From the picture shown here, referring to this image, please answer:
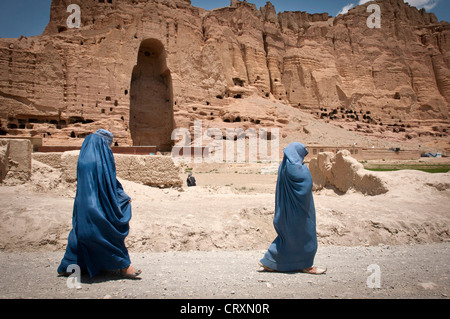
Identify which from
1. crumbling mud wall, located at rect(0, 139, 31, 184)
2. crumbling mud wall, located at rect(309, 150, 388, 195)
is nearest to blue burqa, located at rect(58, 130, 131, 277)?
crumbling mud wall, located at rect(0, 139, 31, 184)

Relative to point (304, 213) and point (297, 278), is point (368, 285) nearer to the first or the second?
point (297, 278)

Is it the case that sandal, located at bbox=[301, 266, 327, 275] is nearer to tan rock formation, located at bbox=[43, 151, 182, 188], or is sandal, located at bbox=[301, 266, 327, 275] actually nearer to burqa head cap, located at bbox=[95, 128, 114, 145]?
burqa head cap, located at bbox=[95, 128, 114, 145]

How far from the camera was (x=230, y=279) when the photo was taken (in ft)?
10.8

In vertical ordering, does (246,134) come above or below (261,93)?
below

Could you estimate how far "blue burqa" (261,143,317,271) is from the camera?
3572 millimetres

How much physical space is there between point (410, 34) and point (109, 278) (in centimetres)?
6618

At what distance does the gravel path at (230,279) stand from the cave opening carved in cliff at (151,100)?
100.0 feet

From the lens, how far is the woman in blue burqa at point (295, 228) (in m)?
3.57

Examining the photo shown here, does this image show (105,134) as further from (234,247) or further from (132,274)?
(234,247)

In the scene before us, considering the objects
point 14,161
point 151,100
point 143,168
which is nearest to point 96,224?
point 14,161

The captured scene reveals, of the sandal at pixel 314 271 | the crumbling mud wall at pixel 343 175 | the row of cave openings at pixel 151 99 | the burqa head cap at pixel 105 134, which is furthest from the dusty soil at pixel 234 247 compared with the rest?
the row of cave openings at pixel 151 99

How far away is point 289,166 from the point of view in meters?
3.72

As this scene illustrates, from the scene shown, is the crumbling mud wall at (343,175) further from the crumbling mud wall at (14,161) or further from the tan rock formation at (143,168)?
the crumbling mud wall at (14,161)
